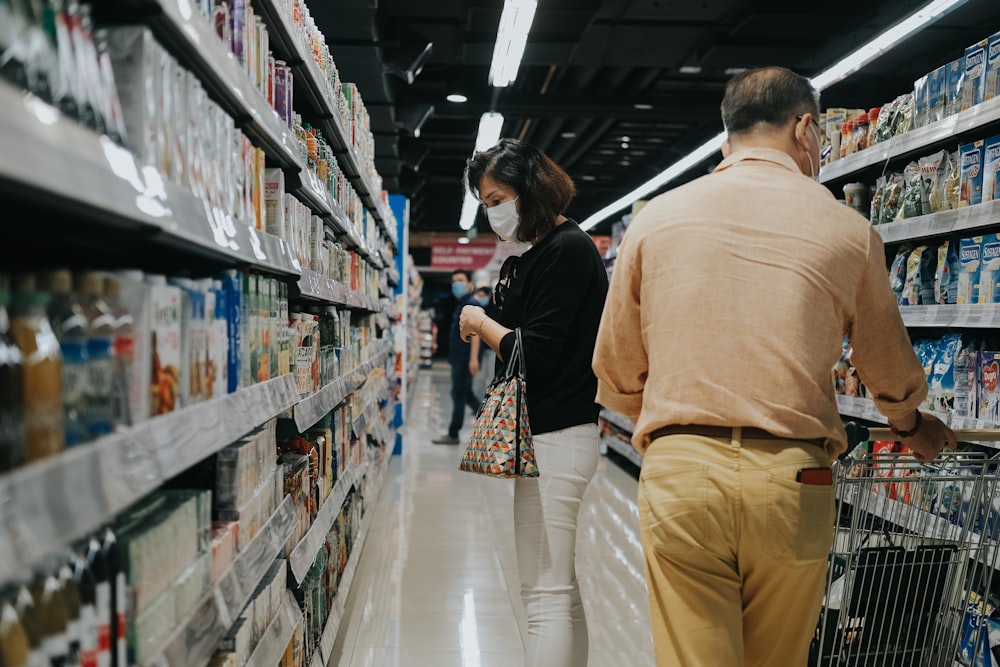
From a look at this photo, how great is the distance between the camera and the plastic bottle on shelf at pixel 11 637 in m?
0.88

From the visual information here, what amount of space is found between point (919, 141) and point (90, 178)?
10.8ft

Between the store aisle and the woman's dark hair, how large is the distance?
1776 millimetres

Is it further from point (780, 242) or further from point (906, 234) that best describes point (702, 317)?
point (906, 234)

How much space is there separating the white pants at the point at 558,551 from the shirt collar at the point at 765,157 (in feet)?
2.89

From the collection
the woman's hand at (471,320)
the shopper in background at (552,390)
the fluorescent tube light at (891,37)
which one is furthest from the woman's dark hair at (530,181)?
the fluorescent tube light at (891,37)

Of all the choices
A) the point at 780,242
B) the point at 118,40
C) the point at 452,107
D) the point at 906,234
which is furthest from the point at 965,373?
the point at 452,107

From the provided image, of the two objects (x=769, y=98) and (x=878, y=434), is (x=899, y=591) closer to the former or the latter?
(x=878, y=434)

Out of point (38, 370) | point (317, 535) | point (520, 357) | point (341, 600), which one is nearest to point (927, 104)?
point (520, 357)

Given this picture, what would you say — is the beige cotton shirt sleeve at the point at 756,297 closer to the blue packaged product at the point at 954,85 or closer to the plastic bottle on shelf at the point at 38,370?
the plastic bottle on shelf at the point at 38,370

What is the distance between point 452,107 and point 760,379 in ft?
29.8

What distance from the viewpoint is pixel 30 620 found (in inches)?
37.6

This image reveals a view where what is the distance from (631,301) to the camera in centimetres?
175

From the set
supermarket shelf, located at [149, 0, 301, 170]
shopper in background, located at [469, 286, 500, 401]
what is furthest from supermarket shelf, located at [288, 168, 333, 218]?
shopper in background, located at [469, 286, 500, 401]

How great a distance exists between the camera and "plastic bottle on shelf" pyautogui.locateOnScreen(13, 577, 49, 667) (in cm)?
94
